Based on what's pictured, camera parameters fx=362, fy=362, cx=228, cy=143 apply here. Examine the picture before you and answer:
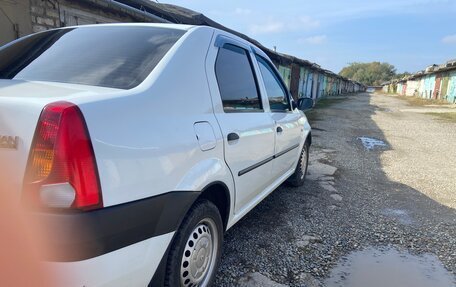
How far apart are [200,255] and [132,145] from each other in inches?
42.0

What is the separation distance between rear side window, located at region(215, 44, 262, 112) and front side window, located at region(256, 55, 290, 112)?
1.12 ft

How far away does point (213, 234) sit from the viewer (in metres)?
2.54

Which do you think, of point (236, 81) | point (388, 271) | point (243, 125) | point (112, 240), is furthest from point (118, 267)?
point (388, 271)

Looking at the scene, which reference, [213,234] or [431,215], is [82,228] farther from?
[431,215]

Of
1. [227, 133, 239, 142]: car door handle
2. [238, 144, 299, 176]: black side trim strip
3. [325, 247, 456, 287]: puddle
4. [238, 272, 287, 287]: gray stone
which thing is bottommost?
[325, 247, 456, 287]: puddle

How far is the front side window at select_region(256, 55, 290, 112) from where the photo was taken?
3689mm

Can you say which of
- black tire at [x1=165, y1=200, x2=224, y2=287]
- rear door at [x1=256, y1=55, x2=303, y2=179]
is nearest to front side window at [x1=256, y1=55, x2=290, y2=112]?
rear door at [x1=256, y1=55, x2=303, y2=179]

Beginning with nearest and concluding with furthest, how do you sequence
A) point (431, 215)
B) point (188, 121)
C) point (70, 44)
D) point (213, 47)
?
1. point (188, 121)
2. point (70, 44)
3. point (213, 47)
4. point (431, 215)

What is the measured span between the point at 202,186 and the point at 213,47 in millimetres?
1049

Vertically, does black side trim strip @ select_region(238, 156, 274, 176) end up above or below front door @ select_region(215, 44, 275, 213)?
below

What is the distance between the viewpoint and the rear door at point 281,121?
12.0 ft

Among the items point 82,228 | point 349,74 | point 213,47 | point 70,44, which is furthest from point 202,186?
point 349,74

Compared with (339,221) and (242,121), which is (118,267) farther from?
(339,221)

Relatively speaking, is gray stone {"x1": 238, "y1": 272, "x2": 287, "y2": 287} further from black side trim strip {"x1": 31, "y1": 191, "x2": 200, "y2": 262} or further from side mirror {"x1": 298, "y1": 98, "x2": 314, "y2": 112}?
side mirror {"x1": 298, "y1": 98, "x2": 314, "y2": 112}
